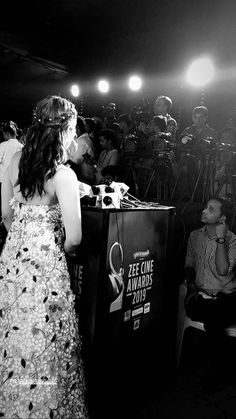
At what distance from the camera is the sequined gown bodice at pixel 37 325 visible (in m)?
1.69

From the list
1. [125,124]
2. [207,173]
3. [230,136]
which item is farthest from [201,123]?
[125,124]

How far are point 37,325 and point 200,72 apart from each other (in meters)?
6.12

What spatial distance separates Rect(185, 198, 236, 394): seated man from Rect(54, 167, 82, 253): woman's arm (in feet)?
4.81

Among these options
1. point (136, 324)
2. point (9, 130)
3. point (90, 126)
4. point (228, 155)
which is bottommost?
point (136, 324)

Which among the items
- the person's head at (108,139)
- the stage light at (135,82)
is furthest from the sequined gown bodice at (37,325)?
the stage light at (135,82)

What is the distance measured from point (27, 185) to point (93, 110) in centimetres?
750

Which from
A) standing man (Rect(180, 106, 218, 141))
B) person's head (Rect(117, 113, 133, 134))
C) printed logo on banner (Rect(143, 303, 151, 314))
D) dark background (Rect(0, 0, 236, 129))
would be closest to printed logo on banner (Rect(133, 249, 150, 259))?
printed logo on banner (Rect(143, 303, 151, 314))

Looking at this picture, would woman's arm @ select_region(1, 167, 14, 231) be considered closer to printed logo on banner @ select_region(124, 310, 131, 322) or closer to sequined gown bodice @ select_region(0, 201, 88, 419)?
sequined gown bodice @ select_region(0, 201, 88, 419)

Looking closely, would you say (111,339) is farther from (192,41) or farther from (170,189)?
(192,41)

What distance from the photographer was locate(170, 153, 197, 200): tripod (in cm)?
434

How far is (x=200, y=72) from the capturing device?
679 centimetres

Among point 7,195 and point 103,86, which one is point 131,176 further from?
point 103,86

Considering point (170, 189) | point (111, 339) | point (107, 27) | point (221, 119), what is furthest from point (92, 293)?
point (107, 27)

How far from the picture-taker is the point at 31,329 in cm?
171
